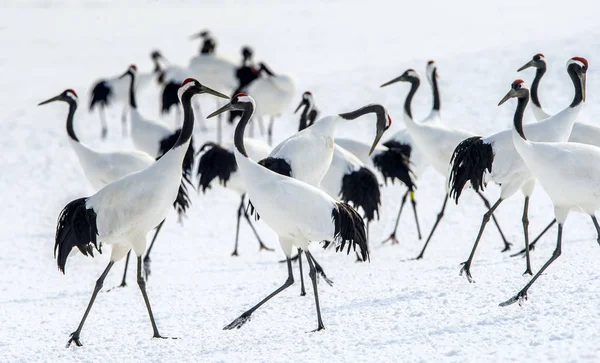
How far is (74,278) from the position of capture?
717cm

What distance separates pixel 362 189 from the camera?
7.52 metres

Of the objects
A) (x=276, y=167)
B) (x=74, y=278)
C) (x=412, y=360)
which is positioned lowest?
(x=74, y=278)

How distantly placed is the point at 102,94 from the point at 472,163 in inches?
342

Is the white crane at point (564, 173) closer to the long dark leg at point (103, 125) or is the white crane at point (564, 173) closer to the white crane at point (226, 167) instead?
the white crane at point (226, 167)

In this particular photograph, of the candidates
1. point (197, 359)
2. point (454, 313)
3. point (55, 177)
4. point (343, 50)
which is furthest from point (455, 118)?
point (343, 50)

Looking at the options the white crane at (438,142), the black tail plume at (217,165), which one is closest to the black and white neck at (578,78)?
the white crane at (438,142)

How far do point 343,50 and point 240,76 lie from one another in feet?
30.9

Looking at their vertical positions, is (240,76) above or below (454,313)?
above

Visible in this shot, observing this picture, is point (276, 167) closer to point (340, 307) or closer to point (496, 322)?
point (340, 307)

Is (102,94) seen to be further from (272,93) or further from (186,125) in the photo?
(186,125)

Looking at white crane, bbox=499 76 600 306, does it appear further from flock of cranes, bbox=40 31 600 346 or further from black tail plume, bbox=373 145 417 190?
black tail plume, bbox=373 145 417 190

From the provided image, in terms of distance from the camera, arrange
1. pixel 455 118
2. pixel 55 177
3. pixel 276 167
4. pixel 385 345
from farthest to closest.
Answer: pixel 455 118
pixel 55 177
pixel 276 167
pixel 385 345

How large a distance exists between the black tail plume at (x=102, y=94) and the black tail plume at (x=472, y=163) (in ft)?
27.7

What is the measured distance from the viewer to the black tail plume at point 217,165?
27.0 feet
